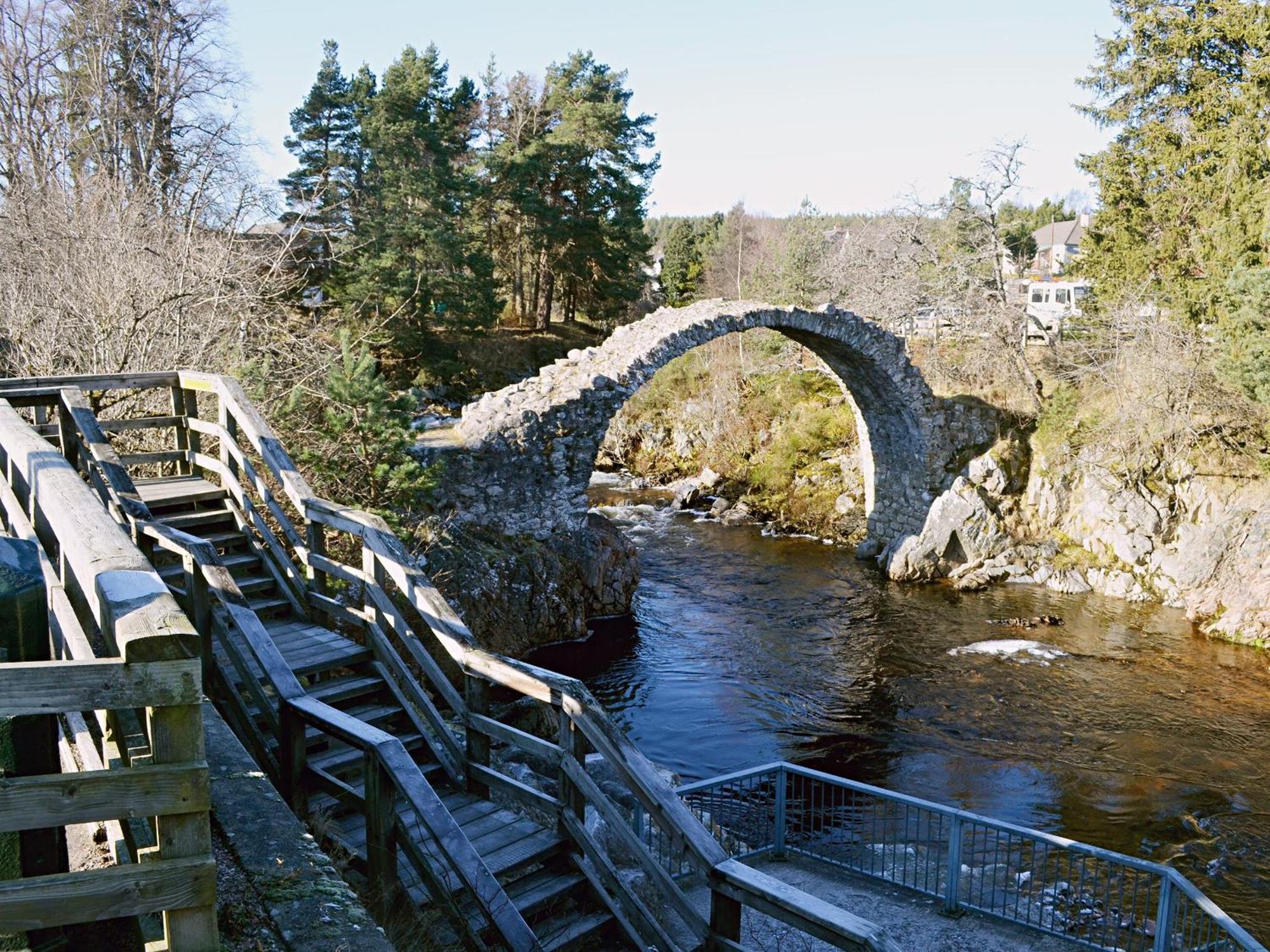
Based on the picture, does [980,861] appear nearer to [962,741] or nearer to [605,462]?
[962,741]

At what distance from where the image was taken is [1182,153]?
21.9 meters

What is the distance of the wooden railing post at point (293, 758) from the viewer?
200 inches

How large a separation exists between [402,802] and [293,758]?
0.69m

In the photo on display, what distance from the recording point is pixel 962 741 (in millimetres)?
12781

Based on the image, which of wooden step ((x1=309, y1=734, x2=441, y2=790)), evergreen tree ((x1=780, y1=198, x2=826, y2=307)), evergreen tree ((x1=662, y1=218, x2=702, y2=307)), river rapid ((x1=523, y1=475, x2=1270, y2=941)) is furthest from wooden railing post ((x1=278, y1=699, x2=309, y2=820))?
evergreen tree ((x1=662, y1=218, x2=702, y2=307))

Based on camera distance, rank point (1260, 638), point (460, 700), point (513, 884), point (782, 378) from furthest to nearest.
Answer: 1. point (782, 378)
2. point (1260, 638)
3. point (460, 700)
4. point (513, 884)

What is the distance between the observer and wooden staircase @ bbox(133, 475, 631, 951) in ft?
16.2

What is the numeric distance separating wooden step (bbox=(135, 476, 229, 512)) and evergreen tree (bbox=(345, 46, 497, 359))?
1815 cm

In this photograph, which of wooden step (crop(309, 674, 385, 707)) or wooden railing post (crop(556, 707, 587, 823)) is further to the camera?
wooden step (crop(309, 674, 385, 707))

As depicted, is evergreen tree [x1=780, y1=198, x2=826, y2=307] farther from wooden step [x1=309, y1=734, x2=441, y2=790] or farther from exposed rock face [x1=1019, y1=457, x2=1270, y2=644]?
wooden step [x1=309, y1=734, x2=441, y2=790]

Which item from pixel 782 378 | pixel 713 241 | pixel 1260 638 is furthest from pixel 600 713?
pixel 713 241

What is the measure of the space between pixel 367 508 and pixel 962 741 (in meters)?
8.49

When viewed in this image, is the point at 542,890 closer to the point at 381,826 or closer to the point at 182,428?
the point at 381,826

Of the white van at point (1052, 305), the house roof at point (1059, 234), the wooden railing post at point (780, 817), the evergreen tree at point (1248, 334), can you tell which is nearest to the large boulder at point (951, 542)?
the evergreen tree at point (1248, 334)
